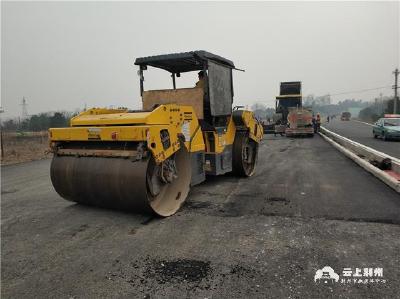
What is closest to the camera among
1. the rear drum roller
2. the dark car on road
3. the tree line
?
the rear drum roller

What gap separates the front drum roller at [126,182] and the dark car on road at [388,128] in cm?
1592

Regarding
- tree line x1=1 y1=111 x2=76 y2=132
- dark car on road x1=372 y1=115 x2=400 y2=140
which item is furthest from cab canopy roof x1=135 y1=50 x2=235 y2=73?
tree line x1=1 y1=111 x2=76 y2=132

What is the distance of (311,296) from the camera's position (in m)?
3.05

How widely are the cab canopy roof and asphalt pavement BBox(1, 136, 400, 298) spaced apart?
113 inches

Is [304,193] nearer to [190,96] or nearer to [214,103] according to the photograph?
Answer: [214,103]

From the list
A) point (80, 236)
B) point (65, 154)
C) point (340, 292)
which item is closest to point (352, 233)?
point (340, 292)

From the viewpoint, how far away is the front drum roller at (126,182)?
4.98 metres

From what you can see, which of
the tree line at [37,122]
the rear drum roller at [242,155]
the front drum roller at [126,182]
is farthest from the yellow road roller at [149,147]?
the tree line at [37,122]

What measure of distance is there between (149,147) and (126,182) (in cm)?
67

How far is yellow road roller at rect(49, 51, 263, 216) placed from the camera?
5.00 metres

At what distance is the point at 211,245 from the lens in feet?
13.9

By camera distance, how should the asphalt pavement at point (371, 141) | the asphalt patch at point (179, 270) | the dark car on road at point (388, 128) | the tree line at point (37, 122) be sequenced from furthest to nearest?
the tree line at point (37, 122) < the dark car on road at point (388, 128) < the asphalt pavement at point (371, 141) < the asphalt patch at point (179, 270)

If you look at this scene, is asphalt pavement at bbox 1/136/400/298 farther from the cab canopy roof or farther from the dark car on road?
the dark car on road

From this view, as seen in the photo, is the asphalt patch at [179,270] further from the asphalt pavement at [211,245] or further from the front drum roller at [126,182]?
the front drum roller at [126,182]
